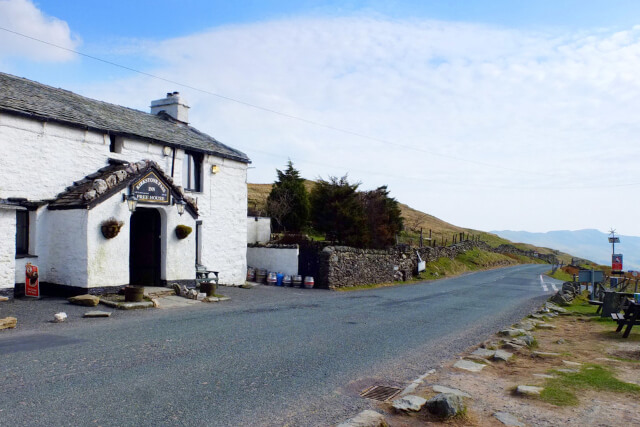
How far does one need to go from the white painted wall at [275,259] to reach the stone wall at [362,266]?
51.2 inches

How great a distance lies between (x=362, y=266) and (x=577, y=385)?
18.5 metres

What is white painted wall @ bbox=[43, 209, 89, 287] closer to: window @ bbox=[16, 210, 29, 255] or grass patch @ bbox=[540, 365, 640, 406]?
window @ bbox=[16, 210, 29, 255]

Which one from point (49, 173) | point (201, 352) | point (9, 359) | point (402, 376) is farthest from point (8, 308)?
point (402, 376)

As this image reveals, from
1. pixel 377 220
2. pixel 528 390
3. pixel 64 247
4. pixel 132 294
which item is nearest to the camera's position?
pixel 528 390

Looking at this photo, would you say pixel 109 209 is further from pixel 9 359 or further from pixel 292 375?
pixel 292 375

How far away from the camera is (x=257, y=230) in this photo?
26.9 m

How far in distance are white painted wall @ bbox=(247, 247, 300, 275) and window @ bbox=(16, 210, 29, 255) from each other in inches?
451

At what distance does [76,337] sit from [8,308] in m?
4.22

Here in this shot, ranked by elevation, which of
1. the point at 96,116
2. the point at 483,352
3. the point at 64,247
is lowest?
the point at 483,352

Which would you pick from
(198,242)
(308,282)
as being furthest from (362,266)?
(198,242)

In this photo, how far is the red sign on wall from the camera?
13.5 metres

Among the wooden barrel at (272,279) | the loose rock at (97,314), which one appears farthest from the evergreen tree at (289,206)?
the loose rock at (97,314)

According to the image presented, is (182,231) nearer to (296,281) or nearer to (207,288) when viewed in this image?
(207,288)

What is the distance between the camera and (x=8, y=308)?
1200 cm
